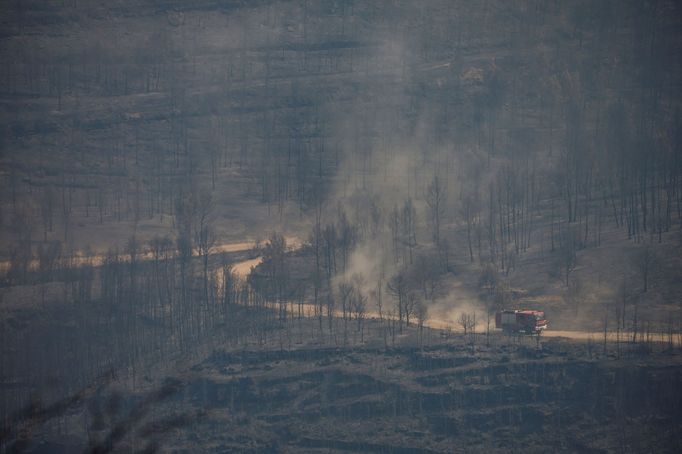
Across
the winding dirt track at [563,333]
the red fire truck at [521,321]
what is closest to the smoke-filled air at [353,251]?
the red fire truck at [521,321]

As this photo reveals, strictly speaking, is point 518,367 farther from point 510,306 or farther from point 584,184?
point 584,184

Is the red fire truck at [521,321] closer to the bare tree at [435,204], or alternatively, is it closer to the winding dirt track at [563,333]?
the winding dirt track at [563,333]

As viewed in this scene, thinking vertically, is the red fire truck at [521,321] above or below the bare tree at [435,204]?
below

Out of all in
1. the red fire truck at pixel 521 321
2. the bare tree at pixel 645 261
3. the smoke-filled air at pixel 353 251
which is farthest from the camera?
the bare tree at pixel 645 261

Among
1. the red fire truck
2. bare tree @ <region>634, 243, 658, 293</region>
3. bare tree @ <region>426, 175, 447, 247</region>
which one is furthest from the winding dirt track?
bare tree @ <region>426, 175, 447, 247</region>

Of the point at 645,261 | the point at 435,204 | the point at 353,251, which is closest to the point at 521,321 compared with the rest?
the point at 645,261

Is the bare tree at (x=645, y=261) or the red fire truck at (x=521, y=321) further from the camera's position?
the bare tree at (x=645, y=261)

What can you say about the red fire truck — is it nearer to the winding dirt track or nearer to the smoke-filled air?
the smoke-filled air

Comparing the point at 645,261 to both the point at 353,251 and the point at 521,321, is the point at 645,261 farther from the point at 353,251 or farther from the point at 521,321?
the point at 353,251
